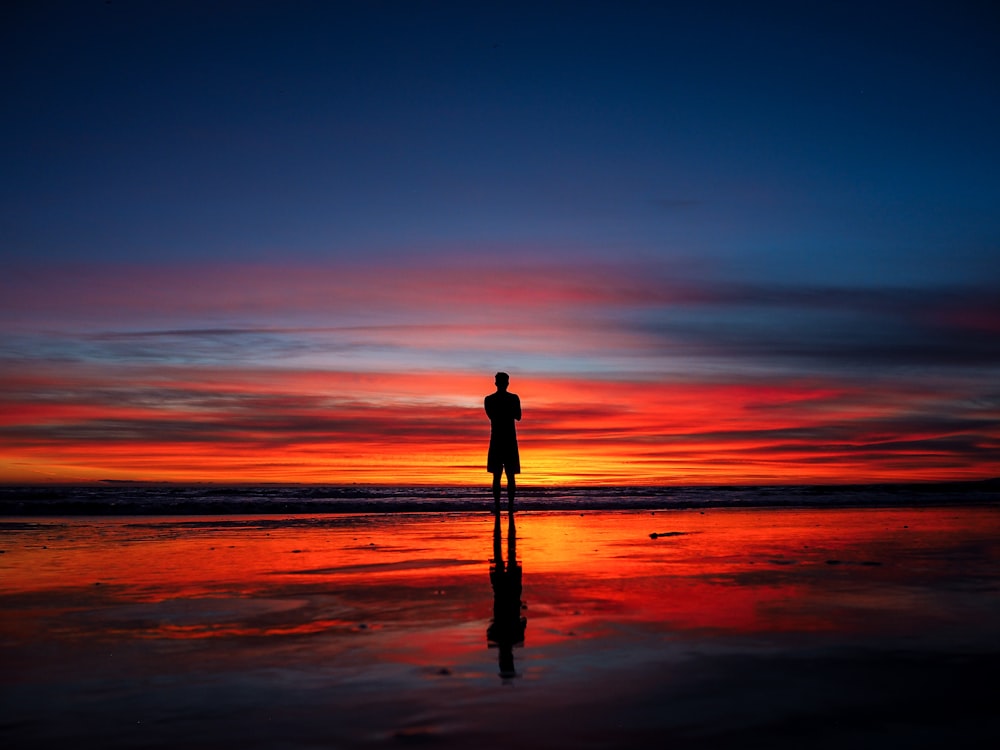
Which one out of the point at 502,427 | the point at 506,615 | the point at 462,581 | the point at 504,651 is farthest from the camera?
the point at 502,427

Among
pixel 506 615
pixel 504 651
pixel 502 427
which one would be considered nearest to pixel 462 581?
pixel 506 615

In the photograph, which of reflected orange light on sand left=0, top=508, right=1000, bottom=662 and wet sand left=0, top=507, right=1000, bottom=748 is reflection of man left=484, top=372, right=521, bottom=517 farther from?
wet sand left=0, top=507, right=1000, bottom=748

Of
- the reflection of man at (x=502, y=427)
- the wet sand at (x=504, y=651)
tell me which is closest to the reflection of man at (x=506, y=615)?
the wet sand at (x=504, y=651)

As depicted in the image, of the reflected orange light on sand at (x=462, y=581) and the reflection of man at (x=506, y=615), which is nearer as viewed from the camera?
the reflection of man at (x=506, y=615)

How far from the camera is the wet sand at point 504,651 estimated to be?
3.15 m

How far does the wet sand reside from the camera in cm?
315

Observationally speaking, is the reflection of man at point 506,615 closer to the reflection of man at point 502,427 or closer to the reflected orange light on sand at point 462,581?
the reflected orange light on sand at point 462,581

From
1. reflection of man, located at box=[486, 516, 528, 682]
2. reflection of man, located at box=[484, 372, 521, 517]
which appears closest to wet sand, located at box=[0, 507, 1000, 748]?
reflection of man, located at box=[486, 516, 528, 682]

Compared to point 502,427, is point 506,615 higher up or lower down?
lower down

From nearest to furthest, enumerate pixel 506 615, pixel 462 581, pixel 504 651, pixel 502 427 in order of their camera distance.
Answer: pixel 504 651 < pixel 506 615 < pixel 462 581 < pixel 502 427

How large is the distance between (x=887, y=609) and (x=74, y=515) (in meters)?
19.4

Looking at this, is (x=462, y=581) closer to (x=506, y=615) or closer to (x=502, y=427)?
(x=506, y=615)

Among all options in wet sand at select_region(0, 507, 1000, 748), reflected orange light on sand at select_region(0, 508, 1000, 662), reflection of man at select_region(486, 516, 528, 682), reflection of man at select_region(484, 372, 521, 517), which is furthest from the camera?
reflection of man at select_region(484, 372, 521, 517)

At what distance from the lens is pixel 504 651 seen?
4.41 metres
